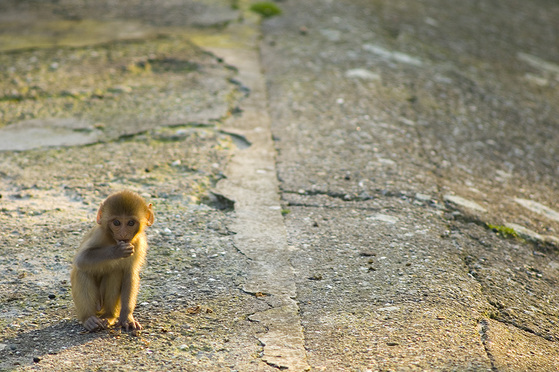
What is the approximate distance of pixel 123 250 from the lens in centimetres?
311

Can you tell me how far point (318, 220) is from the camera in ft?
14.4

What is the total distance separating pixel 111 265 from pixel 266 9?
5757mm

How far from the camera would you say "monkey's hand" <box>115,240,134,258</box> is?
311 centimetres

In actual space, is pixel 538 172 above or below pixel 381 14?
below

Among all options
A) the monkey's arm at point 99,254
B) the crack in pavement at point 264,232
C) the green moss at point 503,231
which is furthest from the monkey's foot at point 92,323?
the green moss at point 503,231

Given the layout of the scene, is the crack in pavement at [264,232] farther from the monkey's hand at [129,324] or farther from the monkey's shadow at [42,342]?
the monkey's shadow at [42,342]

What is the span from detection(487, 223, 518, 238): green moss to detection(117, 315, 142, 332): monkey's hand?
2623 mm

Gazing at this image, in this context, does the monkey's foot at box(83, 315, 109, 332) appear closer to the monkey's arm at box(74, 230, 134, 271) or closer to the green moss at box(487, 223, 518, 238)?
the monkey's arm at box(74, 230, 134, 271)

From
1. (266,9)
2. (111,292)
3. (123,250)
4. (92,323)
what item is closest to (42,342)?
(92,323)

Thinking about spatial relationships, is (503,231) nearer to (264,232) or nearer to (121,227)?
(264,232)

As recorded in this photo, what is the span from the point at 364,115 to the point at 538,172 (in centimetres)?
164

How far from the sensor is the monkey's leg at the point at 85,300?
10.3ft

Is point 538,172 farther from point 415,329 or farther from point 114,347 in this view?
point 114,347

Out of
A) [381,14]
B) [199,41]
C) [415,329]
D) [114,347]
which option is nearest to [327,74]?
[199,41]
